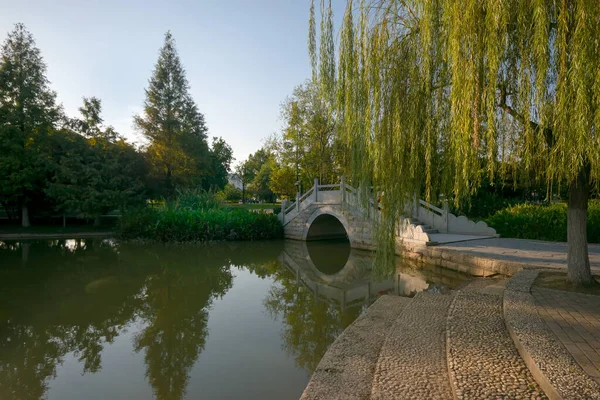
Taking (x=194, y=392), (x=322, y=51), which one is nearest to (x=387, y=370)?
(x=194, y=392)

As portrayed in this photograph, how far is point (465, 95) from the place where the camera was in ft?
12.5

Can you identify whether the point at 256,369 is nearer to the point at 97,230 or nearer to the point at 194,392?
the point at 194,392

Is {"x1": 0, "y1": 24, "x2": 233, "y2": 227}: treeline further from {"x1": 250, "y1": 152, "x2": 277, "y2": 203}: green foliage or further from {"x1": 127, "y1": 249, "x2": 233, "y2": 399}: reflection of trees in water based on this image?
{"x1": 250, "y1": 152, "x2": 277, "y2": 203}: green foliage

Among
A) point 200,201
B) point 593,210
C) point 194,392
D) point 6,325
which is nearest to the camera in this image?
point 194,392

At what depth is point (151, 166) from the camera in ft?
69.6

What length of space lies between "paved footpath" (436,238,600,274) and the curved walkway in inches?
124

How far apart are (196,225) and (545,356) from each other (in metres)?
14.8

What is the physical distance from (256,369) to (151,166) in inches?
759

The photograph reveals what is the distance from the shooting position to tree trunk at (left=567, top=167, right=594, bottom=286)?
203 inches

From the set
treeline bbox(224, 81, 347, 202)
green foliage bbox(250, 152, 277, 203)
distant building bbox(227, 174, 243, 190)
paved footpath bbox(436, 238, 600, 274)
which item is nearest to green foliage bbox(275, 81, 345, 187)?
treeline bbox(224, 81, 347, 202)

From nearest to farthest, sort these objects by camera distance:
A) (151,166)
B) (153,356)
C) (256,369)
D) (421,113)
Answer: (256,369)
(153,356)
(421,113)
(151,166)

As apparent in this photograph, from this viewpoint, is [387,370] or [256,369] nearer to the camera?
[387,370]

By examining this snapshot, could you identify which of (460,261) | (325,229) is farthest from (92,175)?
(460,261)

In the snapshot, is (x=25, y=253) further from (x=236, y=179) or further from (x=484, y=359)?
(x=236, y=179)
